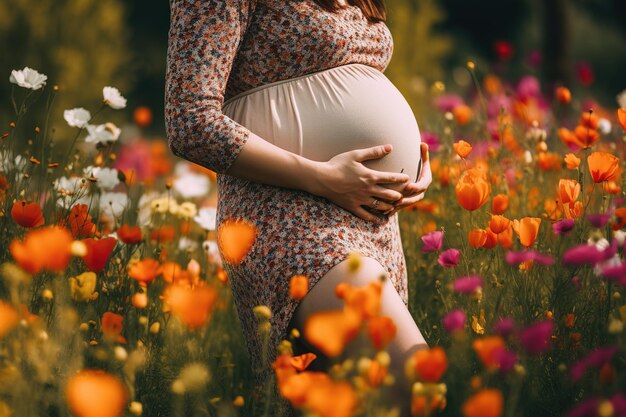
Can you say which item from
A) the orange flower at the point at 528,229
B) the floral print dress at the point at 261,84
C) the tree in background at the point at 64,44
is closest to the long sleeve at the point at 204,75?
the floral print dress at the point at 261,84

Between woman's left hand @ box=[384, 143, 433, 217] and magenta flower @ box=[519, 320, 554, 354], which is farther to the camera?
woman's left hand @ box=[384, 143, 433, 217]

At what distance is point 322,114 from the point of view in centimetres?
149

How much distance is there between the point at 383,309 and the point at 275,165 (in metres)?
0.34

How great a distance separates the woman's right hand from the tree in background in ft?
16.7

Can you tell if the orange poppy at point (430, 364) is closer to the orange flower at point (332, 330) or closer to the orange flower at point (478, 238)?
the orange flower at point (332, 330)

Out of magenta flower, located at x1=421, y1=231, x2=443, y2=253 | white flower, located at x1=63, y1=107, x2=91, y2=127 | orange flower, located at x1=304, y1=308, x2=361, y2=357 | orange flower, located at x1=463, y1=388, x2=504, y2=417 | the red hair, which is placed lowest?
white flower, located at x1=63, y1=107, x2=91, y2=127

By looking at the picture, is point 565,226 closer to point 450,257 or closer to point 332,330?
point 450,257

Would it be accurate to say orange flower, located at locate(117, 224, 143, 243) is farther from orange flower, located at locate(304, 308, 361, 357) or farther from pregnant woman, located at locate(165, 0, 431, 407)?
orange flower, located at locate(304, 308, 361, 357)

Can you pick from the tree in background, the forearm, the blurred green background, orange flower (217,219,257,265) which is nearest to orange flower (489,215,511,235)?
the forearm

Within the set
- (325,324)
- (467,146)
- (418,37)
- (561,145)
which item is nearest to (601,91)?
(418,37)

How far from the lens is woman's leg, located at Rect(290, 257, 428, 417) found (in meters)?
1.31

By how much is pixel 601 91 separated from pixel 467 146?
12832 millimetres

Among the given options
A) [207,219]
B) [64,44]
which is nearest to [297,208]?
[207,219]

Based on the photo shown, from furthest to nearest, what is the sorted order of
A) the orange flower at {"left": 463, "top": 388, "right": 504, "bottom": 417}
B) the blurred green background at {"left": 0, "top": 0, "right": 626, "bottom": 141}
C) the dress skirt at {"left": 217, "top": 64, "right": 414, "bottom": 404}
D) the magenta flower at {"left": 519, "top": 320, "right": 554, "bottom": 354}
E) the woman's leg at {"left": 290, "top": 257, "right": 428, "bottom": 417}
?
the blurred green background at {"left": 0, "top": 0, "right": 626, "bottom": 141}, the dress skirt at {"left": 217, "top": 64, "right": 414, "bottom": 404}, the woman's leg at {"left": 290, "top": 257, "right": 428, "bottom": 417}, the magenta flower at {"left": 519, "top": 320, "right": 554, "bottom": 354}, the orange flower at {"left": 463, "top": 388, "right": 504, "bottom": 417}
